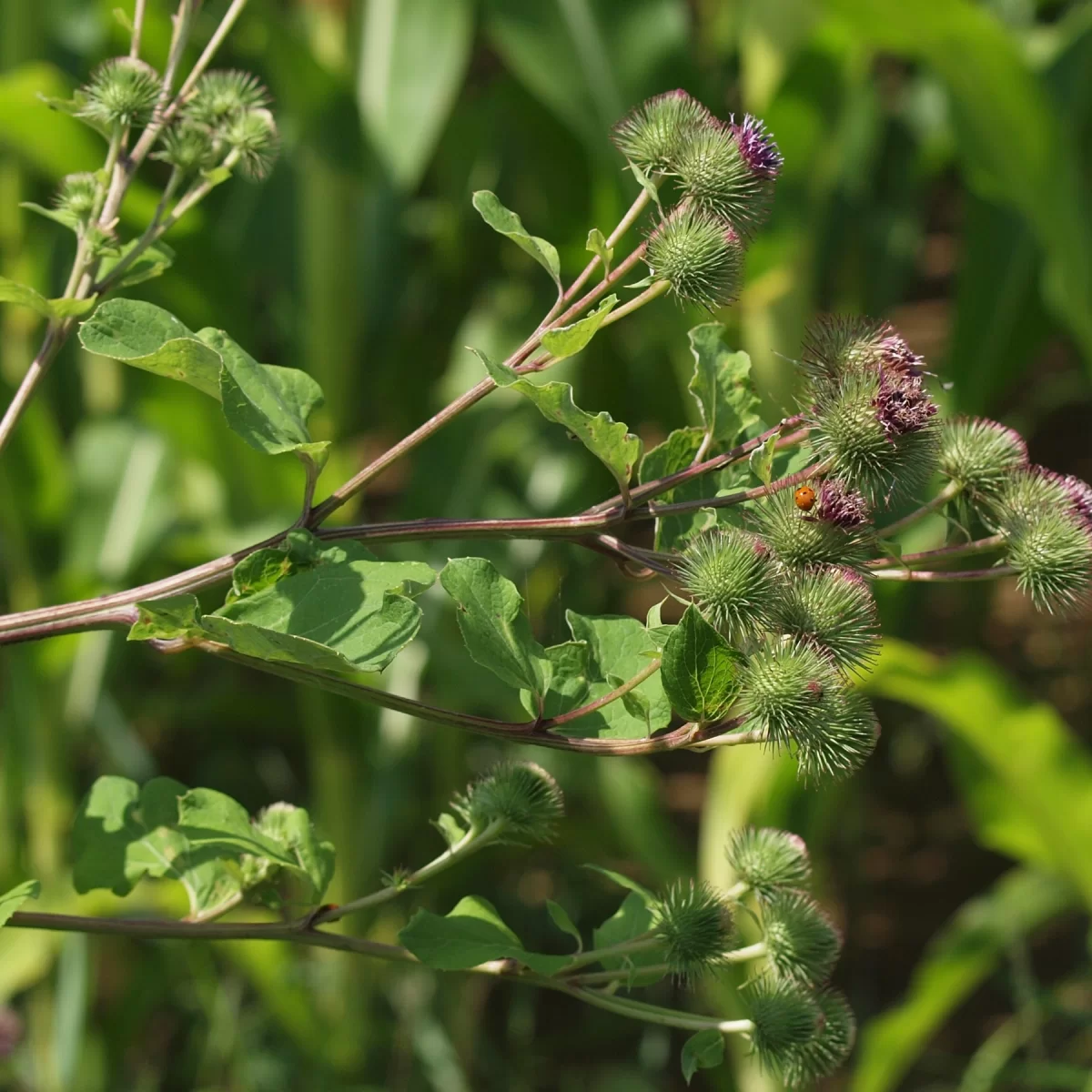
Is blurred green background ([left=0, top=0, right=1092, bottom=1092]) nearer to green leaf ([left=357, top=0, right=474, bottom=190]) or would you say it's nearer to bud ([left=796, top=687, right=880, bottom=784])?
green leaf ([left=357, top=0, right=474, bottom=190])

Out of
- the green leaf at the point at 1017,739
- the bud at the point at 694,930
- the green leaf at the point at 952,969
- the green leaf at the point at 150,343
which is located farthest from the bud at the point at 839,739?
the green leaf at the point at 952,969

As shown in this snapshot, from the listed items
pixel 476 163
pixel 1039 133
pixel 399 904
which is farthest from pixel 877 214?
pixel 399 904

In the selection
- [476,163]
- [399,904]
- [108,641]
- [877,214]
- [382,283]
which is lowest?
[399,904]

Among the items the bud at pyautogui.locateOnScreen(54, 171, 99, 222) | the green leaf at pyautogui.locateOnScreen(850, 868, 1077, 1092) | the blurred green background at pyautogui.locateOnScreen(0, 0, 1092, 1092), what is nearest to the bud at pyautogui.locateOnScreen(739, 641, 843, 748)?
the bud at pyautogui.locateOnScreen(54, 171, 99, 222)

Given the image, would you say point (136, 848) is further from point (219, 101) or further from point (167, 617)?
point (219, 101)

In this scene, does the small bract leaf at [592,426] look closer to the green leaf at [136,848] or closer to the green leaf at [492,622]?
the green leaf at [492,622]

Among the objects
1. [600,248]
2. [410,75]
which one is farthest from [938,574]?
[410,75]

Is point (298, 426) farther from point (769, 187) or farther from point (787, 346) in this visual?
point (787, 346)
